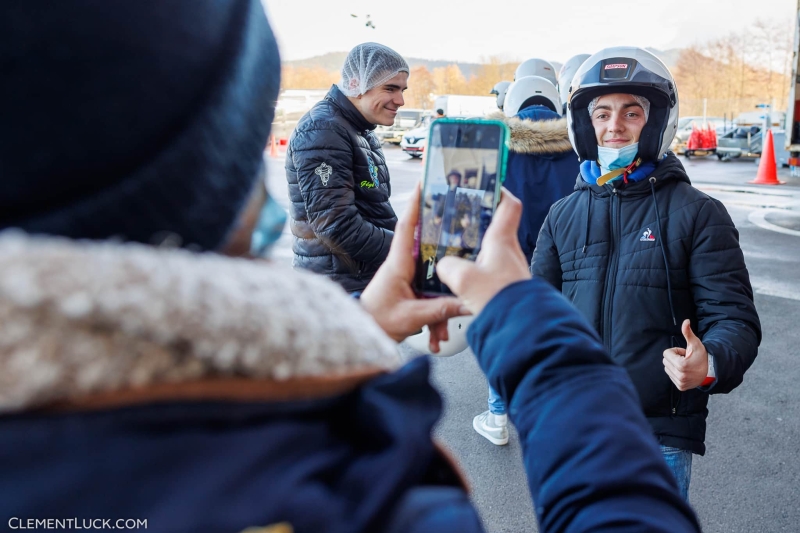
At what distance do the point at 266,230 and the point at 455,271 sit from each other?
425mm

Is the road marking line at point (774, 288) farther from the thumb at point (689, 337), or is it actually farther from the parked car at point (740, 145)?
the parked car at point (740, 145)

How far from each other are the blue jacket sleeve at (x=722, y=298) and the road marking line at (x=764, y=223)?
8323mm

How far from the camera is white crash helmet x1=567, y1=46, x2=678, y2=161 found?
2389mm

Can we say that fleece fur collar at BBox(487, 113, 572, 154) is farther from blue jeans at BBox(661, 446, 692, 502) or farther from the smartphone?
the smartphone

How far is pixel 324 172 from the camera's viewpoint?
3.17m

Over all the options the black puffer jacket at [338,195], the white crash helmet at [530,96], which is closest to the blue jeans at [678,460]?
the black puffer jacket at [338,195]

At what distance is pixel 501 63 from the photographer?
103938 mm

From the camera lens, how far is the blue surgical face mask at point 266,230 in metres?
0.62

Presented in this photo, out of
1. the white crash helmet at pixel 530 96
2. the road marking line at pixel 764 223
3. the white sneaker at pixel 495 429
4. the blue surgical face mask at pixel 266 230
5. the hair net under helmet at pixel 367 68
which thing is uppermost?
the hair net under helmet at pixel 367 68

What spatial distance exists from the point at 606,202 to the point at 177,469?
2.17 m

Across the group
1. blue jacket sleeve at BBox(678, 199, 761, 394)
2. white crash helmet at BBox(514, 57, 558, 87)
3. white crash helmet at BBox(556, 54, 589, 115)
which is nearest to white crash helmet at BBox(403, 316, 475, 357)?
blue jacket sleeve at BBox(678, 199, 761, 394)

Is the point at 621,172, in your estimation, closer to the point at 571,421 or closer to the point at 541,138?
the point at 541,138

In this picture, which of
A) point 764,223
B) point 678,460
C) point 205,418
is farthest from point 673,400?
point 764,223

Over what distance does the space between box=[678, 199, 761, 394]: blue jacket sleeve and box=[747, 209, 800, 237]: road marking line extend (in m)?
8.32
